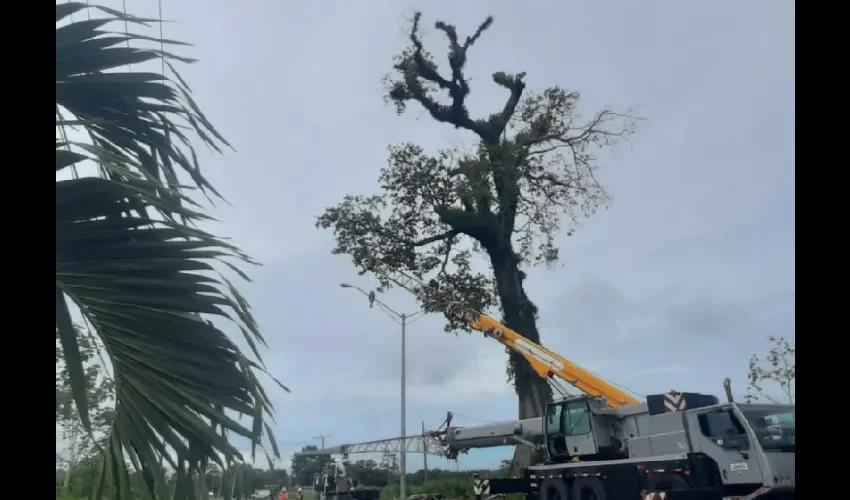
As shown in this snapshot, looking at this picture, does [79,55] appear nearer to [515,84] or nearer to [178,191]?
[178,191]

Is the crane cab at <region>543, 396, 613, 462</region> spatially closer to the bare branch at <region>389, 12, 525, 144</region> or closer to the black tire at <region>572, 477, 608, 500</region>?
the black tire at <region>572, 477, 608, 500</region>

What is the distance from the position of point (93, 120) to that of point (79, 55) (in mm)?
144

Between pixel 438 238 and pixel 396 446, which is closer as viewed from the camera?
pixel 396 446

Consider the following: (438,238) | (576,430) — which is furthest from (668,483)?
(438,238)

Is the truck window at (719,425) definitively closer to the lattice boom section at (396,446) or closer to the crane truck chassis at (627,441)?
the crane truck chassis at (627,441)

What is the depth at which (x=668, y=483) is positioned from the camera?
634 cm

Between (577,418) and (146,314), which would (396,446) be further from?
(146,314)

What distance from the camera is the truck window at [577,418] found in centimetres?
705

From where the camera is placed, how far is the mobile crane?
6.05 metres

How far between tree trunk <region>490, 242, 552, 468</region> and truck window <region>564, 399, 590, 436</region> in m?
0.27

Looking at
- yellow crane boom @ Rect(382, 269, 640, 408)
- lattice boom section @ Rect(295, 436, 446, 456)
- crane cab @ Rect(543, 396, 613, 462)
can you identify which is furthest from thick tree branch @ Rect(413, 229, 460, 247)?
crane cab @ Rect(543, 396, 613, 462)

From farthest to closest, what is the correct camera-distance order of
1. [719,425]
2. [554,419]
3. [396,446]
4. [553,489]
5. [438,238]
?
[554,419], [553,489], [438,238], [719,425], [396,446]

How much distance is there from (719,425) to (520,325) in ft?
5.85
